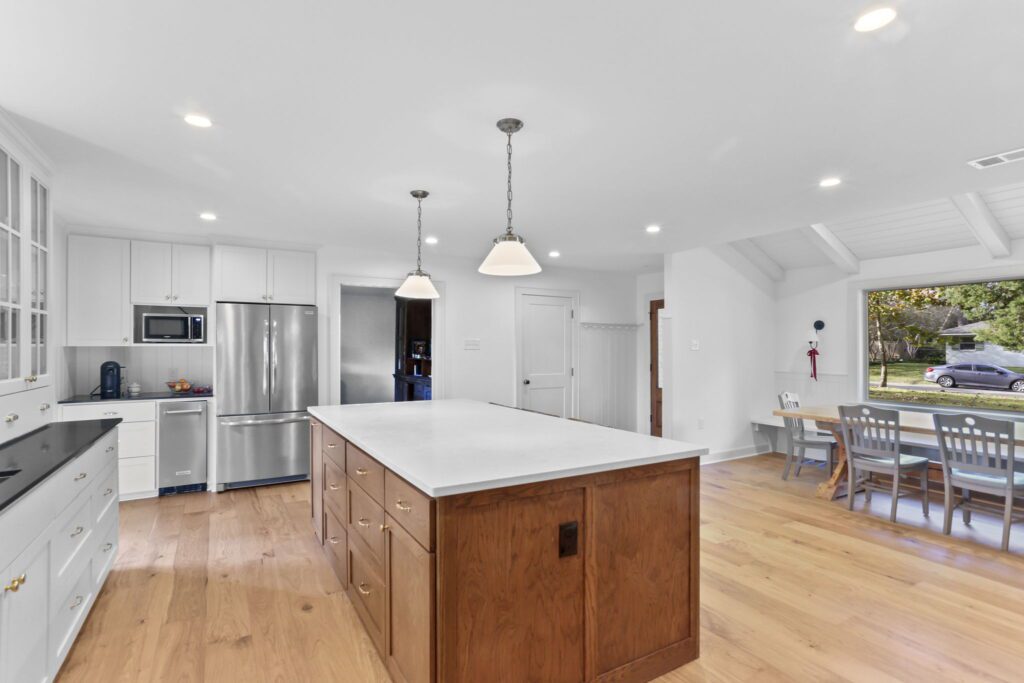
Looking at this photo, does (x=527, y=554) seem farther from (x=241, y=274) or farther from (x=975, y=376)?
(x=975, y=376)

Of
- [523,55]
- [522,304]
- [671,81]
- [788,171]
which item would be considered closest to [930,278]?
[788,171]

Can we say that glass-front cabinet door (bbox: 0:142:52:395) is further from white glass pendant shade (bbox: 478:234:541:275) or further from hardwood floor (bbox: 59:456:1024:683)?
white glass pendant shade (bbox: 478:234:541:275)

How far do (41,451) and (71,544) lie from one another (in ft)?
1.37

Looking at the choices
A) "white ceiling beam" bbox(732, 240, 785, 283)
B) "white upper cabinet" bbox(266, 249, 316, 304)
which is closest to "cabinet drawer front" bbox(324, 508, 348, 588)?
"white upper cabinet" bbox(266, 249, 316, 304)

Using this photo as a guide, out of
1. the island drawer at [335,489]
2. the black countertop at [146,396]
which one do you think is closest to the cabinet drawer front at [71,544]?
the island drawer at [335,489]

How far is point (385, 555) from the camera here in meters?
1.99

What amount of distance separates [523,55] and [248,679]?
253cm

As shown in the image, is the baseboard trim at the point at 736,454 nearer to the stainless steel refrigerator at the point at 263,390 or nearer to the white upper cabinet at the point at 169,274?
the stainless steel refrigerator at the point at 263,390

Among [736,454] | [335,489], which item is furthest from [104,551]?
[736,454]

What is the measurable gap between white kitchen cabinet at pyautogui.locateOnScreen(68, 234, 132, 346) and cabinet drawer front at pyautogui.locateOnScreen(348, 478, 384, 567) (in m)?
3.28

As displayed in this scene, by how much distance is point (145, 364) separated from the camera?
189 inches

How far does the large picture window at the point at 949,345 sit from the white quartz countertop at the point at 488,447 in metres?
4.51

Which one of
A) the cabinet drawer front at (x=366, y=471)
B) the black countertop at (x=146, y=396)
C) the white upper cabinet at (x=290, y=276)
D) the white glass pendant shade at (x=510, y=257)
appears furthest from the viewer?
the white upper cabinet at (x=290, y=276)

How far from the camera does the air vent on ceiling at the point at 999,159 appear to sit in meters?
2.65
